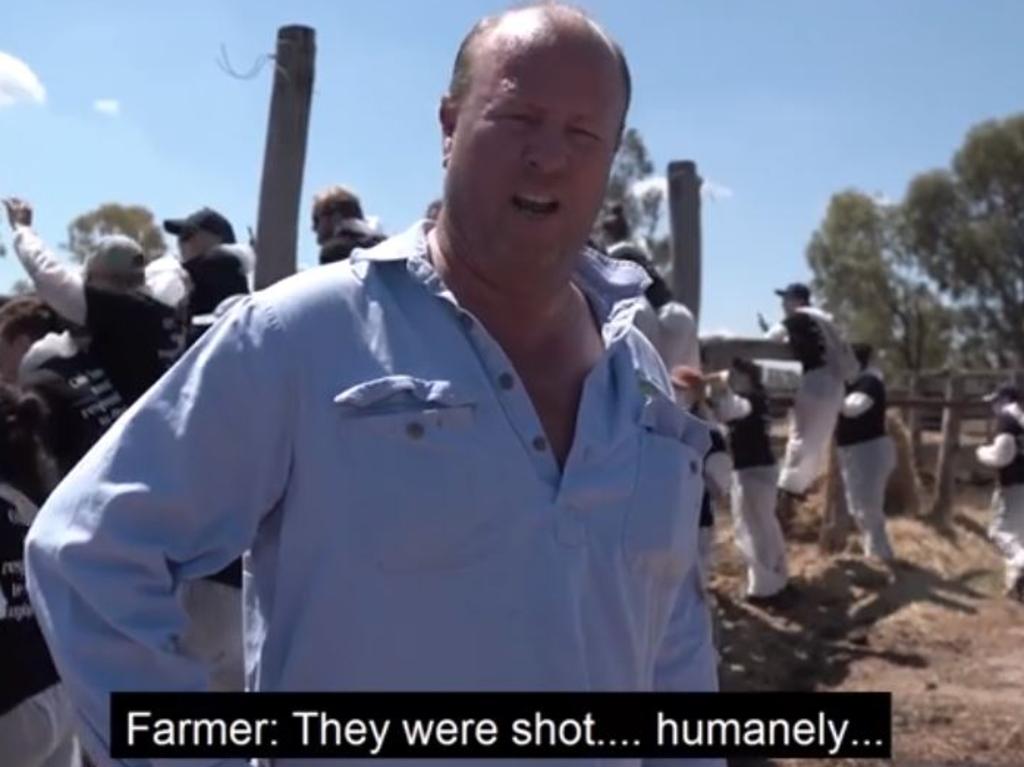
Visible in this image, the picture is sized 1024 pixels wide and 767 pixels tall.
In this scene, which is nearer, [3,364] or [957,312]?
[3,364]

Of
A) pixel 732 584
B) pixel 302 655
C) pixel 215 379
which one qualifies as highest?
pixel 215 379

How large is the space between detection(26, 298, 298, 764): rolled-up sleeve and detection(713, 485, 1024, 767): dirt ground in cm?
552

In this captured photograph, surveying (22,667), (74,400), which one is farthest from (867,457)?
(22,667)

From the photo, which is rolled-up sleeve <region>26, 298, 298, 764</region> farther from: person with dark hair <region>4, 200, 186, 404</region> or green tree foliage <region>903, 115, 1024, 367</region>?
green tree foliage <region>903, 115, 1024, 367</region>

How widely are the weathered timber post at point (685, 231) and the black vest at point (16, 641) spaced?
5.91m

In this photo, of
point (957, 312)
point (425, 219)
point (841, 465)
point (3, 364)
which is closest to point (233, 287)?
point (3, 364)

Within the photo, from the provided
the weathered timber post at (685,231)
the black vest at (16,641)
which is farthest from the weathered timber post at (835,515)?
the black vest at (16,641)

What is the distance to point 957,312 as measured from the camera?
164ft

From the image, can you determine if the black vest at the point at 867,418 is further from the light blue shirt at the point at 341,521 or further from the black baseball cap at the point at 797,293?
Answer: the light blue shirt at the point at 341,521

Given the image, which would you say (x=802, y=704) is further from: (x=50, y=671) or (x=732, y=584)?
(x=732, y=584)

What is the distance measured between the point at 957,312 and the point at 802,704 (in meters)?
49.7

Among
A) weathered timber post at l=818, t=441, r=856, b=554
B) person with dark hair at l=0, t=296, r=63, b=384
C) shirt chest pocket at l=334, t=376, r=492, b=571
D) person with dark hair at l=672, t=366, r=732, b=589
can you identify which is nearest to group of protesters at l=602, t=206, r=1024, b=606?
weathered timber post at l=818, t=441, r=856, b=554

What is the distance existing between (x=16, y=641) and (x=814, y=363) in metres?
8.42

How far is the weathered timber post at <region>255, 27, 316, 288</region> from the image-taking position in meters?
6.20
